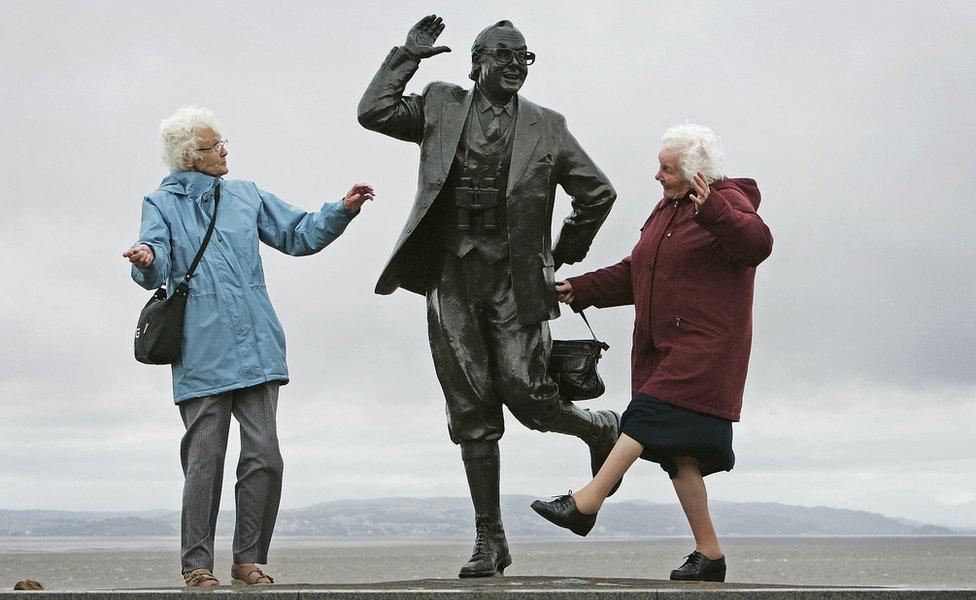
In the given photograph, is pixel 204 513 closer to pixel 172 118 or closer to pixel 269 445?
pixel 269 445

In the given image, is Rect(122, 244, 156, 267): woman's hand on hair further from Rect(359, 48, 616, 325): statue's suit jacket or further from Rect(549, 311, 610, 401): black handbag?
Rect(549, 311, 610, 401): black handbag

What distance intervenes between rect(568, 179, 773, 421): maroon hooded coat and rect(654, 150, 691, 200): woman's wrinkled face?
10 centimetres

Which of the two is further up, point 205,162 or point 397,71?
point 397,71

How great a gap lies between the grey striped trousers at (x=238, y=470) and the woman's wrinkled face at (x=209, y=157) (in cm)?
141

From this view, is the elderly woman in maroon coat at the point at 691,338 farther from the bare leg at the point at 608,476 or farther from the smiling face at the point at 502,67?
the smiling face at the point at 502,67

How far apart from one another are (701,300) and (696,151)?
0.90m

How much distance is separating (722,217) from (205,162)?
318 cm

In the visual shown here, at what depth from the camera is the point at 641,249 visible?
792cm

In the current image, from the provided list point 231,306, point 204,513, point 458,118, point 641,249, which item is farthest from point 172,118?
point 641,249

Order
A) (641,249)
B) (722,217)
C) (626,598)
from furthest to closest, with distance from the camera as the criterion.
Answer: (641,249)
(722,217)
(626,598)

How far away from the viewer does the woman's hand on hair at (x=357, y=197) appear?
26.6ft

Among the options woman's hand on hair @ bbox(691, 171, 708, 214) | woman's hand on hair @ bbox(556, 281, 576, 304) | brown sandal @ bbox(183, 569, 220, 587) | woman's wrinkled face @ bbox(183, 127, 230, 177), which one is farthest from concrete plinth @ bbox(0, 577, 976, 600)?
woman's wrinkled face @ bbox(183, 127, 230, 177)

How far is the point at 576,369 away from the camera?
810cm

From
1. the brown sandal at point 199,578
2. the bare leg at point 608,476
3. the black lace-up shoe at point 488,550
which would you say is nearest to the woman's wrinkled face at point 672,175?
the bare leg at point 608,476
